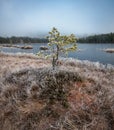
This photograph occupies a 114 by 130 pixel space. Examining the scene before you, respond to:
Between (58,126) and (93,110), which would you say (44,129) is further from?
(93,110)

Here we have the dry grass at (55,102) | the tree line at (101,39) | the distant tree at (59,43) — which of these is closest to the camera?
the dry grass at (55,102)

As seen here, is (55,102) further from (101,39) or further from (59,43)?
(101,39)

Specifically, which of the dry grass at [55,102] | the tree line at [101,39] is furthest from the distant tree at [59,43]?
the tree line at [101,39]

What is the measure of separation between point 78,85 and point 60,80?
56 centimetres

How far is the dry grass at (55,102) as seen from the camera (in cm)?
524

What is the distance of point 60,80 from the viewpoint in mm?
Result: 6508

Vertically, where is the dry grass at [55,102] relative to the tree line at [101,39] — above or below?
above

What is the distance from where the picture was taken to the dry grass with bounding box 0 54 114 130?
17.2 ft

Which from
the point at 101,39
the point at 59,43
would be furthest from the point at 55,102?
the point at 101,39

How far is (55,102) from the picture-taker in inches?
229

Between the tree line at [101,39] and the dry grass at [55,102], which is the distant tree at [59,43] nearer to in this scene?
the dry grass at [55,102]

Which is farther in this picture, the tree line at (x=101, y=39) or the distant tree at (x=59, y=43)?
the tree line at (x=101, y=39)

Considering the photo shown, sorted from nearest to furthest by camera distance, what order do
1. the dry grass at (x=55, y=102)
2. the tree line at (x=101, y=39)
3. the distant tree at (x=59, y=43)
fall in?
the dry grass at (x=55, y=102)
the distant tree at (x=59, y=43)
the tree line at (x=101, y=39)

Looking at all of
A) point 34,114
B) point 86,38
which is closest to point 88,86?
point 34,114
